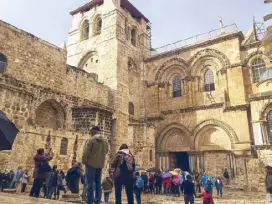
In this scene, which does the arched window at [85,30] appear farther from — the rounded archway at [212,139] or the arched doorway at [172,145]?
the rounded archway at [212,139]

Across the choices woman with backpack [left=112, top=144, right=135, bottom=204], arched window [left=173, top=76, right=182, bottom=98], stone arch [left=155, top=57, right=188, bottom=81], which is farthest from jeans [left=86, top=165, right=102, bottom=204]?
stone arch [left=155, top=57, right=188, bottom=81]

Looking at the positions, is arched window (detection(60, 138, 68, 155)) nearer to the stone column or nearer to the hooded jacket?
the hooded jacket

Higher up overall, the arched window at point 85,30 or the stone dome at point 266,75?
the arched window at point 85,30

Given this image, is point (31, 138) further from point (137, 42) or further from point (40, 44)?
point (137, 42)

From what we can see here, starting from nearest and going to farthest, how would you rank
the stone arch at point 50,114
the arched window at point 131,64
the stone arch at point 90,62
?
the stone arch at point 50,114 → the stone arch at point 90,62 → the arched window at point 131,64

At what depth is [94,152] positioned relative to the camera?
4668mm

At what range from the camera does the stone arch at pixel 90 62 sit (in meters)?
22.1

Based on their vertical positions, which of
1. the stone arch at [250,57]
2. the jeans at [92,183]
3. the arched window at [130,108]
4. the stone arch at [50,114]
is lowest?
the jeans at [92,183]

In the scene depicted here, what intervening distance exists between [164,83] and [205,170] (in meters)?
8.13

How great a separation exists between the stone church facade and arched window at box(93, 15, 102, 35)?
13cm

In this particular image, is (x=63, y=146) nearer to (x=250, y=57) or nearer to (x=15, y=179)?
(x=15, y=179)

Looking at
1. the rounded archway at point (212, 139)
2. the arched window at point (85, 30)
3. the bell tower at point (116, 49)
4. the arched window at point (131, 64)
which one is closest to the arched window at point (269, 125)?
the rounded archway at point (212, 139)

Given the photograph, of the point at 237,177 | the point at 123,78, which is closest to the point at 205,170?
the point at 237,177

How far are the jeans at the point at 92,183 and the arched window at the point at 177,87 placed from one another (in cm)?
1732
